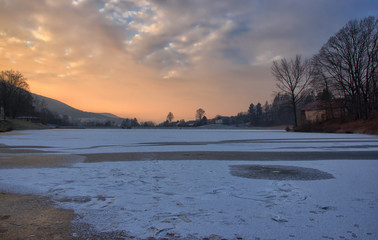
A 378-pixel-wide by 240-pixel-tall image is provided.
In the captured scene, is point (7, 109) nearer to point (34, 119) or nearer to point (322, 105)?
point (34, 119)

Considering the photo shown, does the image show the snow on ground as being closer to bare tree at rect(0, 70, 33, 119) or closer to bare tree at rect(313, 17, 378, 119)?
bare tree at rect(313, 17, 378, 119)

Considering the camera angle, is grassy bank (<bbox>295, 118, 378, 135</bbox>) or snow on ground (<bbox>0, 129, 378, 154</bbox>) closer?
snow on ground (<bbox>0, 129, 378, 154</bbox>)

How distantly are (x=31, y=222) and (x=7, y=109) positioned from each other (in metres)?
85.6

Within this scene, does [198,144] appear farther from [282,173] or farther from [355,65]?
[355,65]

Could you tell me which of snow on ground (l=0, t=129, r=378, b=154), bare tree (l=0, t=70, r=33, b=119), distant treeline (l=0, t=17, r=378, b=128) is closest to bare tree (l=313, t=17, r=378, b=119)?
distant treeline (l=0, t=17, r=378, b=128)

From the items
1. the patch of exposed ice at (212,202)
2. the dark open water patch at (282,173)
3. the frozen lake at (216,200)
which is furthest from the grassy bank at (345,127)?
the patch of exposed ice at (212,202)

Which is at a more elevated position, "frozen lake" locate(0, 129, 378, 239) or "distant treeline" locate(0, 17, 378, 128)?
"distant treeline" locate(0, 17, 378, 128)

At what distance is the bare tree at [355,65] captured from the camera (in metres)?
36.8

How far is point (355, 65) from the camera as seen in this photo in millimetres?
38750

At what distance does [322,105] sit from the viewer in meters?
46.4

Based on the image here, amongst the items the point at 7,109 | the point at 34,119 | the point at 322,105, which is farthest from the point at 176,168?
the point at 34,119

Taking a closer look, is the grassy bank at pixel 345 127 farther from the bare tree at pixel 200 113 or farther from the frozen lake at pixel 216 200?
the bare tree at pixel 200 113

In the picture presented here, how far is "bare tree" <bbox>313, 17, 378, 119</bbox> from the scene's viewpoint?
3679 centimetres

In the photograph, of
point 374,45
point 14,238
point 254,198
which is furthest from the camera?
point 374,45
